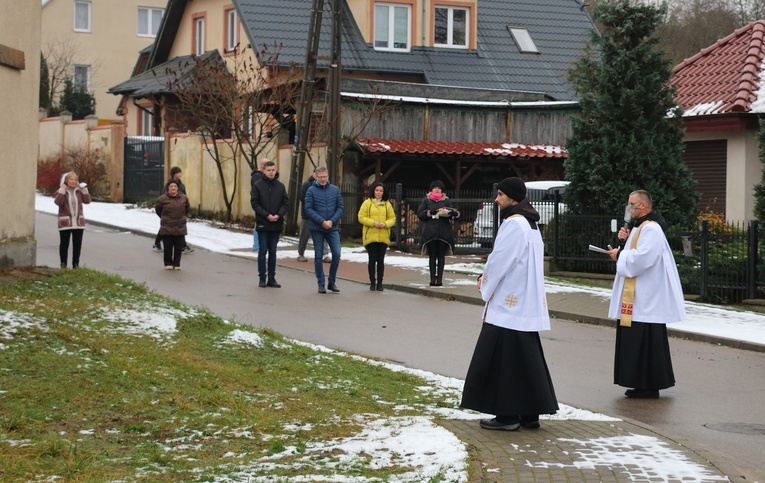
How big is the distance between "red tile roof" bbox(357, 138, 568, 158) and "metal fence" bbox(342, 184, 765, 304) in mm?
973

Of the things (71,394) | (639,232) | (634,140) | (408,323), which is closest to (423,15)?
(634,140)

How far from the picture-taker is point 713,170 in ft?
79.9

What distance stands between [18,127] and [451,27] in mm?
28133

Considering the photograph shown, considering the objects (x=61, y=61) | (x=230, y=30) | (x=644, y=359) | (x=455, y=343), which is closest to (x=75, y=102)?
(x=61, y=61)

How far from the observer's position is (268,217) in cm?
1853

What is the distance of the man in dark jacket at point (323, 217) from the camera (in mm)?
18312

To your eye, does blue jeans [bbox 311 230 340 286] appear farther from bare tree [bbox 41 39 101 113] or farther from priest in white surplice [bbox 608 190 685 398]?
bare tree [bbox 41 39 101 113]

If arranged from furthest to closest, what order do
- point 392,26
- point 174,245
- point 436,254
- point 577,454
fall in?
1. point 392,26
2. point 174,245
3. point 436,254
4. point 577,454

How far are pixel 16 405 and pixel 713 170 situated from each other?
1898cm

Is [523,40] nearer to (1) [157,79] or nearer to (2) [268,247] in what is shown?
(1) [157,79]

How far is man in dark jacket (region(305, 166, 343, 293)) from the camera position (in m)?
18.3

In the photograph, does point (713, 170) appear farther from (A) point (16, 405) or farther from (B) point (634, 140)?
(A) point (16, 405)

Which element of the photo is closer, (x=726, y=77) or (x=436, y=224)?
(x=436, y=224)

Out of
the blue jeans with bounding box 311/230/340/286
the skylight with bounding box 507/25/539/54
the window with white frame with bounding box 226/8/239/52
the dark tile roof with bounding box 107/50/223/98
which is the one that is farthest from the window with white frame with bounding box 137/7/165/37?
the blue jeans with bounding box 311/230/340/286
